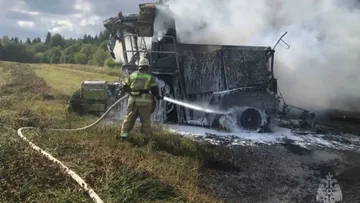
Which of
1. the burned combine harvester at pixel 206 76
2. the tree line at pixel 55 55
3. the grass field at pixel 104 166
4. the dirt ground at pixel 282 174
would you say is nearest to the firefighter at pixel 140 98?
the grass field at pixel 104 166

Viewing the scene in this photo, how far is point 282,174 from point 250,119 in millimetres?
2977

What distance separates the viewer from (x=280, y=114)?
34.1 ft

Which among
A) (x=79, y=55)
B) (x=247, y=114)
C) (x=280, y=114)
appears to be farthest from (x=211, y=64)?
(x=79, y=55)

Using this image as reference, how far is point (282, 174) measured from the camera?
20.3 feet

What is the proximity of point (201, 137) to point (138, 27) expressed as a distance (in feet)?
10.6

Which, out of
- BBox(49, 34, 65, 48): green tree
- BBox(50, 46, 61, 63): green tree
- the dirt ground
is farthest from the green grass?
BBox(49, 34, 65, 48): green tree

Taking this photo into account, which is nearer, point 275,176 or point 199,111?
point 275,176

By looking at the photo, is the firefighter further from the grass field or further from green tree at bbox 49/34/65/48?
green tree at bbox 49/34/65/48

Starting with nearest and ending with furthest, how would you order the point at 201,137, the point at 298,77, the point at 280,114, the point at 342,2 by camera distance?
the point at 201,137, the point at 280,114, the point at 298,77, the point at 342,2

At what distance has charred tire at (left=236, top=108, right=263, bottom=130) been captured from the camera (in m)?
9.02

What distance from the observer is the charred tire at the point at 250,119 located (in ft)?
29.6

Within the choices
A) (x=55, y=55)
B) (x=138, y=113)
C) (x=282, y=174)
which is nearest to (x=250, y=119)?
(x=282, y=174)

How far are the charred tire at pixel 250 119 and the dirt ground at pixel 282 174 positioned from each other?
3.87ft

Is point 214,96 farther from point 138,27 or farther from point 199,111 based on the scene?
point 138,27
